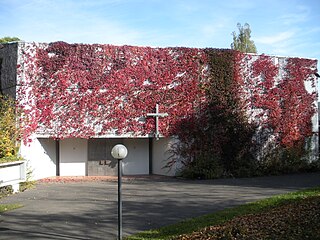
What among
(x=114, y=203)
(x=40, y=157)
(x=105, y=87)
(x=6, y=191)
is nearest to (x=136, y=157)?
(x=105, y=87)

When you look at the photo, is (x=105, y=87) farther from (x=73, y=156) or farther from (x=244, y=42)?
(x=244, y=42)

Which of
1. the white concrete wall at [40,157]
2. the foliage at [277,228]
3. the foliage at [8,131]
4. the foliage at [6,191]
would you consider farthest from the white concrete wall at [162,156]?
the foliage at [277,228]

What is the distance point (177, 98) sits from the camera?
61.0 feet

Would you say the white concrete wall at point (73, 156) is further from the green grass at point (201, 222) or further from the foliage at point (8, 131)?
the green grass at point (201, 222)

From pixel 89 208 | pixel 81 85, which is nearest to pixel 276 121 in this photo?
pixel 81 85

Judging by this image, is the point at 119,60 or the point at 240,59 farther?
the point at 240,59

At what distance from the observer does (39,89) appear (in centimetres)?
1716

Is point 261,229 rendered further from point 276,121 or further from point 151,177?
point 276,121

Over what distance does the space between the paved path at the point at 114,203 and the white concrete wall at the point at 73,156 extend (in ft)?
8.84

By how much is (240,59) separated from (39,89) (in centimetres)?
944

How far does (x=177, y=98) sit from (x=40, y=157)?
6.67 meters

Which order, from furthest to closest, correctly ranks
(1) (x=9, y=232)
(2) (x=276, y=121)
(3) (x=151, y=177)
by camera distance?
(2) (x=276, y=121), (3) (x=151, y=177), (1) (x=9, y=232)

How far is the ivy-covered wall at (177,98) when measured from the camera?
17281 millimetres

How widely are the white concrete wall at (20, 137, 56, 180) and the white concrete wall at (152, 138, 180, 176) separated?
15.8ft
